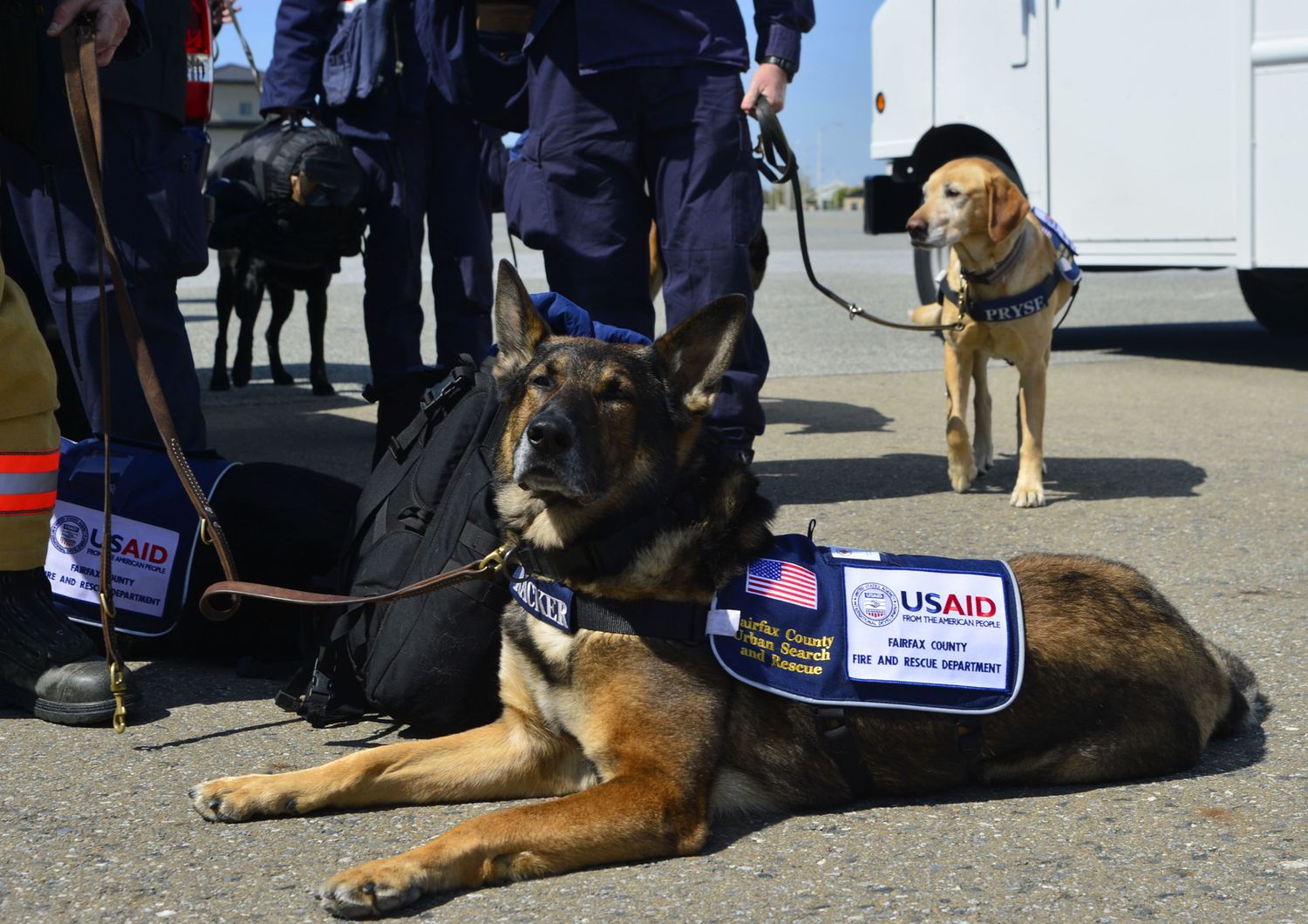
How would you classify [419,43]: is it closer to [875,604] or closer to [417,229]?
[417,229]

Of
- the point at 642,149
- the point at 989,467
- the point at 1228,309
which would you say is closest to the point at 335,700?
the point at 642,149

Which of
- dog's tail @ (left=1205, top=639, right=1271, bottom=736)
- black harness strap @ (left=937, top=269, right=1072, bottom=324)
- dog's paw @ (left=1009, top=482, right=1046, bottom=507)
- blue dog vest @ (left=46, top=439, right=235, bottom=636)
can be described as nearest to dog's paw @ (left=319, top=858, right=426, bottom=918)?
blue dog vest @ (left=46, top=439, right=235, bottom=636)

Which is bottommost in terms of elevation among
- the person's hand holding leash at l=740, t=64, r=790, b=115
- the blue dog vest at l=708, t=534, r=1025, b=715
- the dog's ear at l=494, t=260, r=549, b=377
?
the blue dog vest at l=708, t=534, r=1025, b=715

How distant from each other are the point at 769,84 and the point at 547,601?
275 centimetres

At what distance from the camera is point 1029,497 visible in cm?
578

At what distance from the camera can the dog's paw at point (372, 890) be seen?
2.38 metres

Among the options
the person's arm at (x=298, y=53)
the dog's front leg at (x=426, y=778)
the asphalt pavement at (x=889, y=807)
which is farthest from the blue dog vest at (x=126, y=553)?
the person's arm at (x=298, y=53)

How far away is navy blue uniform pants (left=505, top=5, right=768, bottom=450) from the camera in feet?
15.6

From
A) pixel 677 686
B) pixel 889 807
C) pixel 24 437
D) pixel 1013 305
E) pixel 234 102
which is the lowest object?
pixel 889 807

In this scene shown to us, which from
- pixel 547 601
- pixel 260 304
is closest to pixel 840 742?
pixel 547 601

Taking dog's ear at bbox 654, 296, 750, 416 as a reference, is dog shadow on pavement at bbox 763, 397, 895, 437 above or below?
below

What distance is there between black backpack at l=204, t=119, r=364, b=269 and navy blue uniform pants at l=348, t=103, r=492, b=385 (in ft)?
0.46

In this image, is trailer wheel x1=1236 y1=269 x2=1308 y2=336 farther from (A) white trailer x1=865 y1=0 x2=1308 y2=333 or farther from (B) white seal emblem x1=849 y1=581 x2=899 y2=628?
(B) white seal emblem x1=849 y1=581 x2=899 y2=628

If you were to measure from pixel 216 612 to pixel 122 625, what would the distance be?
508mm
